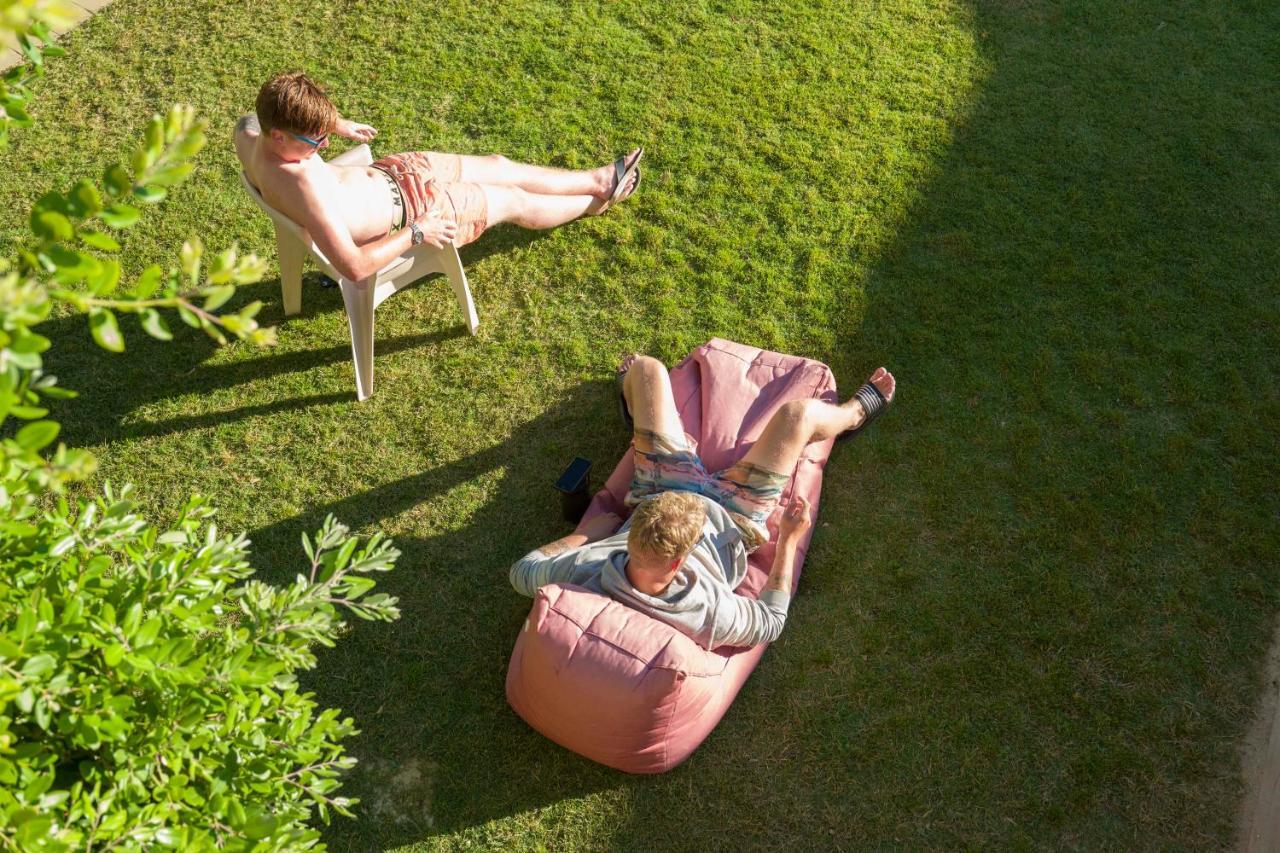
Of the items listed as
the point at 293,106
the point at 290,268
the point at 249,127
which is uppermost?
the point at 293,106

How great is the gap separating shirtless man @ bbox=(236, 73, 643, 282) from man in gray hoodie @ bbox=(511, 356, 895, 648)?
46.0 inches

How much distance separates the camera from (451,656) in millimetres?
3947

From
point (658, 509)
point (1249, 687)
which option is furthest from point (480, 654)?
point (1249, 687)

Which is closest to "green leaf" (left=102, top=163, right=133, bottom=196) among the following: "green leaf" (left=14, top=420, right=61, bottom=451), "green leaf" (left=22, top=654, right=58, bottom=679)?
"green leaf" (left=14, top=420, right=61, bottom=451)

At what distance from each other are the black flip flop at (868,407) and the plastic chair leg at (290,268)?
255cm

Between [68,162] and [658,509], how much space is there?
13.7 ft

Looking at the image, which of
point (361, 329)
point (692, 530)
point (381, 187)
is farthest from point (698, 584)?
point (381, 187)

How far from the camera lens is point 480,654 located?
3.96 meters

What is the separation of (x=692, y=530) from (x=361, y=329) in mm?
1940

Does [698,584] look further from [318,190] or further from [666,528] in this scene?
[318,190]

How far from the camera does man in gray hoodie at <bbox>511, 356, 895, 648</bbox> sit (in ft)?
11.1

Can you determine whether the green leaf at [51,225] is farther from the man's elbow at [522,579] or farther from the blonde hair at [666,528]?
the man's elbow at [522,579]

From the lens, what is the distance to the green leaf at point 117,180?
154 centimetres

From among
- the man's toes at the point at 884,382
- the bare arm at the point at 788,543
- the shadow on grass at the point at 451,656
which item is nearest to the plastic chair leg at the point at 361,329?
the shadow on grass at the point at 451,656
